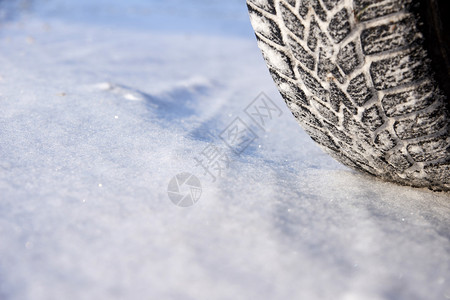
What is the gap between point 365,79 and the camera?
76 centimetres

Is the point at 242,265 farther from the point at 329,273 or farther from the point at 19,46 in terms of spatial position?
the point at 19,46

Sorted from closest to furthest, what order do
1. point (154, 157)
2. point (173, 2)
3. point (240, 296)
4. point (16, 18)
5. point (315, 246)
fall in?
point (240, 296) < point (315, 246) < point (154, 157) < point (16, 18) < point (173, 2)

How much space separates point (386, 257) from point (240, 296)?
0.97 feet

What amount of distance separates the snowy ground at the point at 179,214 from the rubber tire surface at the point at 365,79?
0.42 ft

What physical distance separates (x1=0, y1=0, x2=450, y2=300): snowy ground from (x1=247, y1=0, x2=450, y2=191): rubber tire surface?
0.42 feet

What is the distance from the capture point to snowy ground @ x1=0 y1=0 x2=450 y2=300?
0.67 metres

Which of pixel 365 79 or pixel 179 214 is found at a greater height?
pixel 365 79

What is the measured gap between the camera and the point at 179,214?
82cm

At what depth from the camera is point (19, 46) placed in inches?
93.9

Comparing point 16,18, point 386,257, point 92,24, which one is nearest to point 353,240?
Answer: point 386,257

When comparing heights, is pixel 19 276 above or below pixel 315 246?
above

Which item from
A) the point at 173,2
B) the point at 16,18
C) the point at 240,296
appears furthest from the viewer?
the point at 173,2

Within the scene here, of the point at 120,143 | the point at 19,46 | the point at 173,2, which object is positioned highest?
the point at 19,46

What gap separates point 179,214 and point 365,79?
0.48m
